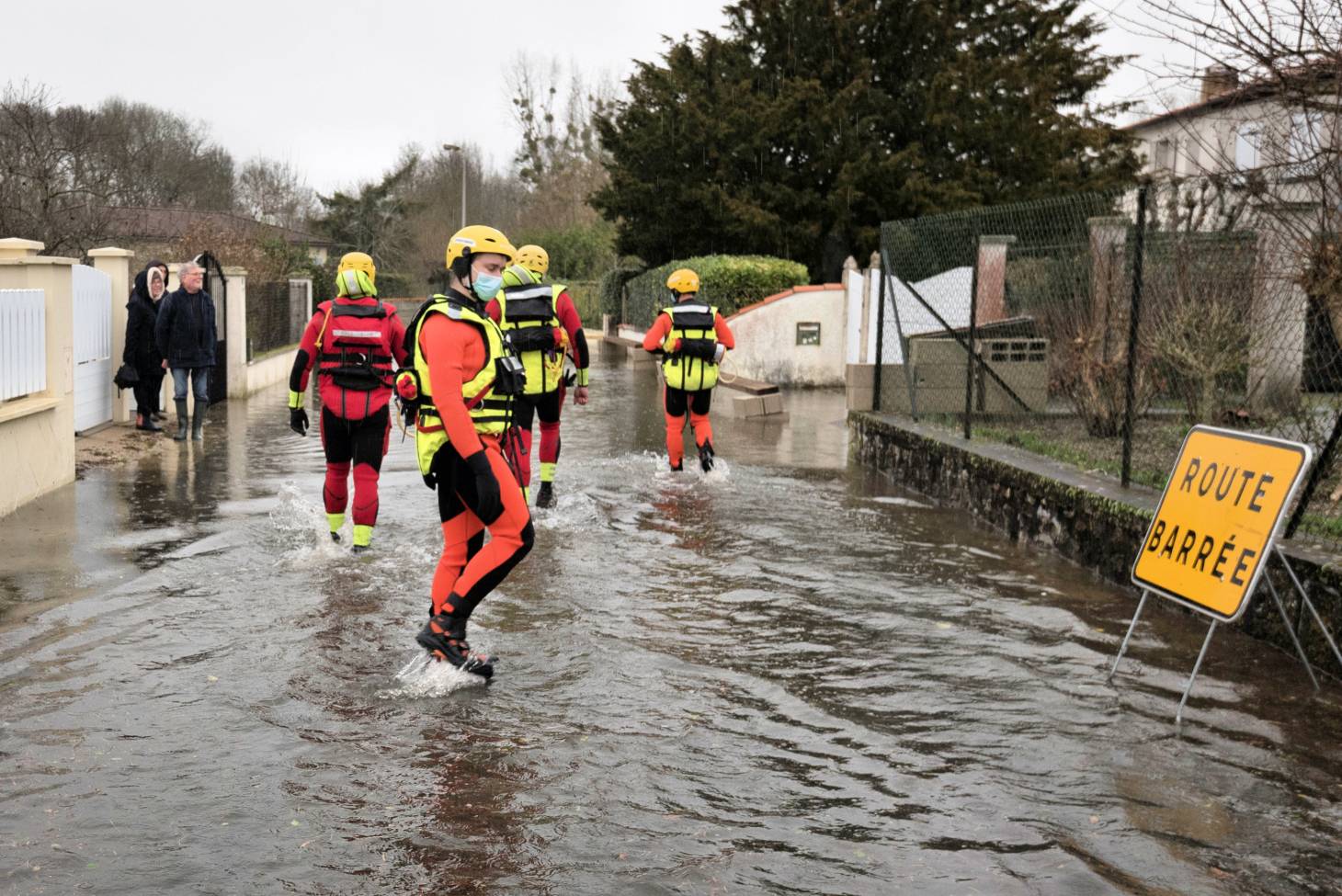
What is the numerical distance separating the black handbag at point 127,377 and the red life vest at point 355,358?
7878 mm

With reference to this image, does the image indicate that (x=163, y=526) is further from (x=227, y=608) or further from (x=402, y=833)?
(x=402, y=833)

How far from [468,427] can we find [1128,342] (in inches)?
234

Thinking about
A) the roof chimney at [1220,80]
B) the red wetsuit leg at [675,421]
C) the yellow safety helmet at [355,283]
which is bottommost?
the red wetsuit leg at [675,421]

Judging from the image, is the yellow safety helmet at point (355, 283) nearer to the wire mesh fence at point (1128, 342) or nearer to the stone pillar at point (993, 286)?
the wire mesh fence at point (1128, 342)

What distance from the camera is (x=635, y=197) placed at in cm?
3475

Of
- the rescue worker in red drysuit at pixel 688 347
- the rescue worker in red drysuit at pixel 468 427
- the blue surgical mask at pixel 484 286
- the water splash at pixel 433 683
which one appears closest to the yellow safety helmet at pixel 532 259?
the rescue worker in red drysuit at pixel 688 347

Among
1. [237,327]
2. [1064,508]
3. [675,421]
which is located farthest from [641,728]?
[237,327]

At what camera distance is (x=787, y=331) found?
2488 cm

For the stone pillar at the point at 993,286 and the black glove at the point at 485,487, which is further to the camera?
the stone pillar at the point at 993,286

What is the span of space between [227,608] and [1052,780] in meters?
4.48

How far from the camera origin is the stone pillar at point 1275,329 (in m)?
11.2

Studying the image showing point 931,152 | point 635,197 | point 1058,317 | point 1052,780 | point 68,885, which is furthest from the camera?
point 635,197

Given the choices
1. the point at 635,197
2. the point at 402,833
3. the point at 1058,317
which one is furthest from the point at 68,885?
the point at 635,197

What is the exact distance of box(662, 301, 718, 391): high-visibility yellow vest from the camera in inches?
487
